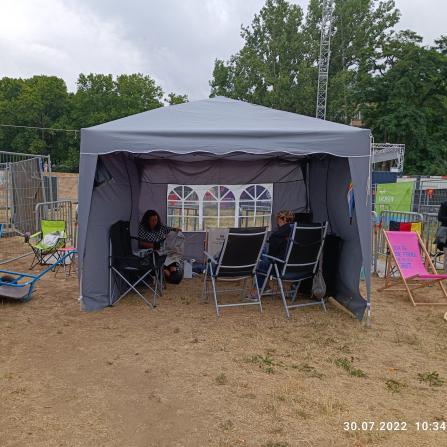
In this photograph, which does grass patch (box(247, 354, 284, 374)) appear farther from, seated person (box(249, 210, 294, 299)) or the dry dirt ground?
seated person (box(249, 210, 294, 299))

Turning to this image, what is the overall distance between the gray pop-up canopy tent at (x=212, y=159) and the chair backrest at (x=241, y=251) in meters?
0.85

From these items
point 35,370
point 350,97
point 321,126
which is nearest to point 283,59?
point 350,97

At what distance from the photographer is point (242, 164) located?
7.29m

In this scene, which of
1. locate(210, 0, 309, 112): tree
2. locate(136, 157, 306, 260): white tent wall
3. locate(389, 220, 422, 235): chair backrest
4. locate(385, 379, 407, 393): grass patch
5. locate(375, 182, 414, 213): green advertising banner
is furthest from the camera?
locate(210, 0, 309, 112): tree

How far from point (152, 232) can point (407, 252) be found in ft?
11.4

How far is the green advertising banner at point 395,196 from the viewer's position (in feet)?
31.8

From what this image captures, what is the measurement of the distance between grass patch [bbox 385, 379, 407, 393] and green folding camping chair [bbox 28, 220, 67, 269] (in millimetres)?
5218

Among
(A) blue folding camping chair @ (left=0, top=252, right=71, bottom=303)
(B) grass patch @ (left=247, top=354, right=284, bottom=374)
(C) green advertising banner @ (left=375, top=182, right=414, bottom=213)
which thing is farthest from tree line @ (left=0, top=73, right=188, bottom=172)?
(B) grass patch @ (left=247, top=354, right=284, bottom=374)

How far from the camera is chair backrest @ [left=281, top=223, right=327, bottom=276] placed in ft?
15.9

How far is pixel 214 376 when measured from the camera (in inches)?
136

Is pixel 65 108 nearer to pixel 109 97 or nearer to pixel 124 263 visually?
pixel 109 97

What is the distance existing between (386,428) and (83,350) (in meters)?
2.46

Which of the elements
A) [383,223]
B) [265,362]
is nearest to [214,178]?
[383,223]

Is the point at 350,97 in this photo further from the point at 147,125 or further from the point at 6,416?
the point at 6,416
